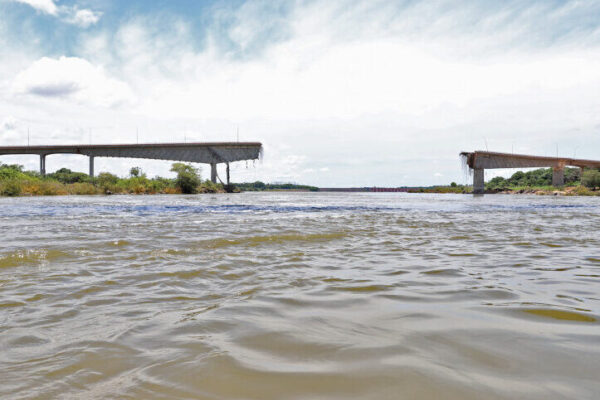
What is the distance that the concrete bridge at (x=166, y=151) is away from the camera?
2461 inches

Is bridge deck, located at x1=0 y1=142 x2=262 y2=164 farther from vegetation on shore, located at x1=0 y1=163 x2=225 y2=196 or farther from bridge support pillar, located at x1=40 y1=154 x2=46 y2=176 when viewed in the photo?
vegetation on shore, located at x1=0 y1=163 x2=225 y2=196

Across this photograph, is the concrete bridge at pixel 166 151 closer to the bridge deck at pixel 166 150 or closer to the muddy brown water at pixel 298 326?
the bridge deck at pixel 166 150

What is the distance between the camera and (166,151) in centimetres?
6469

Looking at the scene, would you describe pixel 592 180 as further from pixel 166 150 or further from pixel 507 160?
pixel 166 150

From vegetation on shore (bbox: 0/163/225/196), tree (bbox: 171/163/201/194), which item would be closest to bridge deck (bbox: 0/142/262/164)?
vegetation on shore (bbox: 0/163/225/196)

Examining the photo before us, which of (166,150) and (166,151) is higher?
(166,150)

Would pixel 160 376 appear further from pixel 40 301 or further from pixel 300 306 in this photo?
pixel 40 301

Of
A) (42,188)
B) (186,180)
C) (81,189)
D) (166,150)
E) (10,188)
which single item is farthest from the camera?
(166,150)

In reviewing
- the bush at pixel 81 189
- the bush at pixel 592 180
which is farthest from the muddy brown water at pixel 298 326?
the bush at pixel 592 180

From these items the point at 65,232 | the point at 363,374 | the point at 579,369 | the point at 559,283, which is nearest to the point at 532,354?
the point at 579,369

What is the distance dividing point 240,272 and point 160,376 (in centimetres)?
225

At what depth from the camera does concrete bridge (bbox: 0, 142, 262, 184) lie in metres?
62.5

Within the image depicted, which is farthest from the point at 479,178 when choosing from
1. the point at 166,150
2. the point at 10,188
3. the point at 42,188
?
the point at 10,188

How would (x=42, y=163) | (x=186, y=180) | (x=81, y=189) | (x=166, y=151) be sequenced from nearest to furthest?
1. (x=81, y=189)
2. (x=186, y=180)
3. (x=42, y=163)
4. (x=166, y=151)
